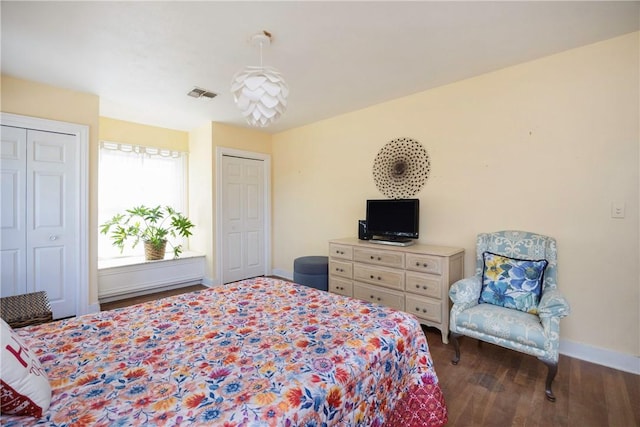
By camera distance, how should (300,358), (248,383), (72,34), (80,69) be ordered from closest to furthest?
(248,383) → (300,358) → (72,34) → (80,69)

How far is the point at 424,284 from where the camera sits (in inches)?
105

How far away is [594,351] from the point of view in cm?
226

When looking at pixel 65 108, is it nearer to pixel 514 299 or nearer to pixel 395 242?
pixel 395 242

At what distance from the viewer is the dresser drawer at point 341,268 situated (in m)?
3.23

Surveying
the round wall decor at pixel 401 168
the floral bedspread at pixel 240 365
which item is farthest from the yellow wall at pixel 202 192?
the floral bedspread at pixel 240 365

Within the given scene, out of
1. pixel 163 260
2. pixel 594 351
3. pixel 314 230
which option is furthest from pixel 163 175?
pixel 594 351

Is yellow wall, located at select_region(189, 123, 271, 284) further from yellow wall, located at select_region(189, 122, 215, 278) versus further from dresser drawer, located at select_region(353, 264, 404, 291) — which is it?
dresser drawer, located at select_region(353, 264, 404, 291)

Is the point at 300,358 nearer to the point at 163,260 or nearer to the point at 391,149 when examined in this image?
the point at 391,149

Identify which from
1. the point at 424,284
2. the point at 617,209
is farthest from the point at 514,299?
the point at 617,209

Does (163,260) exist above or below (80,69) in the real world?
below

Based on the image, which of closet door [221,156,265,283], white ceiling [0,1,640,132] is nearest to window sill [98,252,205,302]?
closet door [221,156,265,283]

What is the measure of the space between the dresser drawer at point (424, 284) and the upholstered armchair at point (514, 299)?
305 mm

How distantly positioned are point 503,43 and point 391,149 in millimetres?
1433

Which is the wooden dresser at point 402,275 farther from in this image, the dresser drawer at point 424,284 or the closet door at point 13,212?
the closet door at point 13,212
